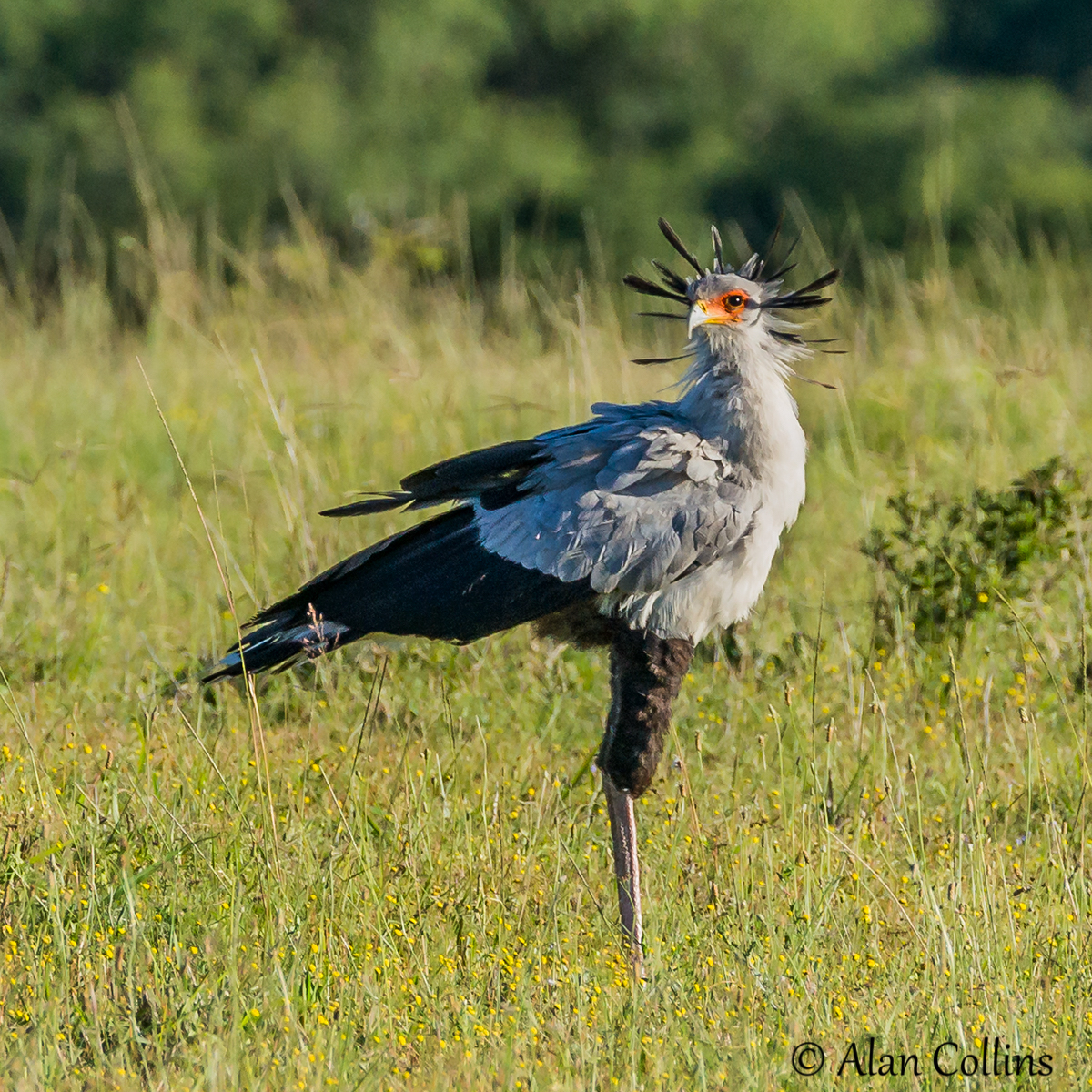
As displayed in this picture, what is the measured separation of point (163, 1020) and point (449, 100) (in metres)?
15.5

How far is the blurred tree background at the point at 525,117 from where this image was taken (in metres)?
15.7

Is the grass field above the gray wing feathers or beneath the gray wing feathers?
beneath

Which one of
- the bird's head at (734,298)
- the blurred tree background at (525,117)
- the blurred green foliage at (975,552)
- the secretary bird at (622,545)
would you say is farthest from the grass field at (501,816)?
the blurred tree background at (525,117)

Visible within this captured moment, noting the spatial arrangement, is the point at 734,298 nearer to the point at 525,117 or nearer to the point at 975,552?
the point at 975,552

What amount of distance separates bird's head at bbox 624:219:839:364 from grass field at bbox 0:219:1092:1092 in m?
0.80

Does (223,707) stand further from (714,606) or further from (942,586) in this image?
(942,586)

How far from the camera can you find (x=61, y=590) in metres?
4.96

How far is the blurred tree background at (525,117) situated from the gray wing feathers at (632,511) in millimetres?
10534

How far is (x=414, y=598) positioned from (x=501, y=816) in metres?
0.58

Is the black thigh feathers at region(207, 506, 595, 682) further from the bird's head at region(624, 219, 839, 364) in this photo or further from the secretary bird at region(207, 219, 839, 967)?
the bird's head at region(624, 219, 839, 364)

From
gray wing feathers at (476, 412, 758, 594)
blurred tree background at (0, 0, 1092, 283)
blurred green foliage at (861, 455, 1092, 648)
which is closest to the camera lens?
gray wing feathers at (476, 412, 758, 594)

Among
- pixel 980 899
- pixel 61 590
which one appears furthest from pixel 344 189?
pixel 980 899

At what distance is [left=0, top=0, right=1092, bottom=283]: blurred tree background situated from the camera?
1568cm

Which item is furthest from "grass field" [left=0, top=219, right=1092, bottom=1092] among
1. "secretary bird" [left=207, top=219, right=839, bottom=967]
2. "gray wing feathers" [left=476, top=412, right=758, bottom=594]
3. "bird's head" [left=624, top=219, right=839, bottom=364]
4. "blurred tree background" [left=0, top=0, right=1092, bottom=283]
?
"blurred tree background" [left=0, top=0, right=1092, bottom=283]
